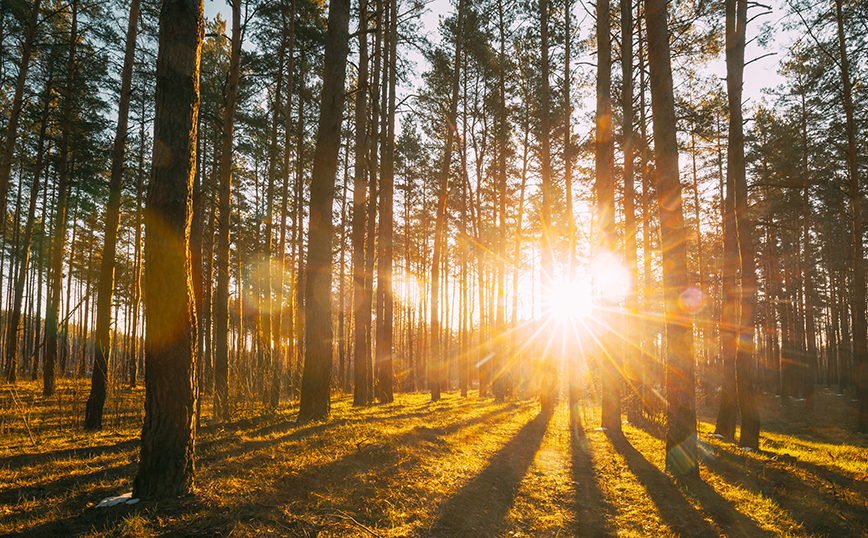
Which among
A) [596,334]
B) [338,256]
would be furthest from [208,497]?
[338,256]

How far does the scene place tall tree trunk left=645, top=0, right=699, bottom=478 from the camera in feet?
18.4

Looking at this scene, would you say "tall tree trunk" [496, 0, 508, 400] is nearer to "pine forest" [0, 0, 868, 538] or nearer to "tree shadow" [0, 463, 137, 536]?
"pine forest" [0, 0, 868, 538]

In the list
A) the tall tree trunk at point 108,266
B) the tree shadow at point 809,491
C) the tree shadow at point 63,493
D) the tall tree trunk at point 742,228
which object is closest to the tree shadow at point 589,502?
the tree shadow at point 809,491

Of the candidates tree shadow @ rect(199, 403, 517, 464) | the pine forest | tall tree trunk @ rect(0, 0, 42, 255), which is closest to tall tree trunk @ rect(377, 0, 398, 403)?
the pine forest

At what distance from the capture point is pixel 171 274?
135 inches

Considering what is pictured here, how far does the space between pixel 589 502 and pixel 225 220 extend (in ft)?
25.4

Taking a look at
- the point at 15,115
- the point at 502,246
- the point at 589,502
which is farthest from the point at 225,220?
the point at 502,246

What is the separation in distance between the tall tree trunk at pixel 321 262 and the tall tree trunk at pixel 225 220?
1.84 metres

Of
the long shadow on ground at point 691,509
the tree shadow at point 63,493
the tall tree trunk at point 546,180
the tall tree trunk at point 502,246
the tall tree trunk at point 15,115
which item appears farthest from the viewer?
the tall tree trunk at point 502,246

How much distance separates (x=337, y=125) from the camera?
7.23 m

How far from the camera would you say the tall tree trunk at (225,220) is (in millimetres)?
7723

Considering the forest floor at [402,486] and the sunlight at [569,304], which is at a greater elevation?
the sunlight at [569,304]

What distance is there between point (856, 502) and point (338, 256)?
24171 millimetres

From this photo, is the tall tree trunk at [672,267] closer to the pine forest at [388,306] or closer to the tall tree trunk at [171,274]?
the pine forest at [388,306]
